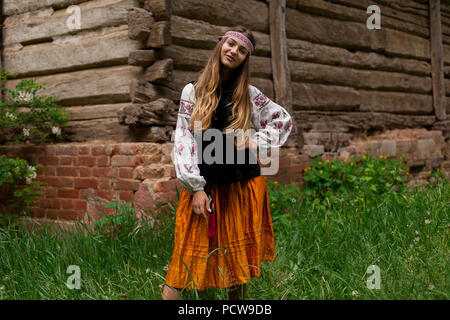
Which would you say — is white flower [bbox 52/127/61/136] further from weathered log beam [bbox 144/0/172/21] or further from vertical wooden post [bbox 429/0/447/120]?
vertical wooden post [bbox 429/0/447/120]

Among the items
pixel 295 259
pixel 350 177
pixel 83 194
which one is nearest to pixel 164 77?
pixel 83 194

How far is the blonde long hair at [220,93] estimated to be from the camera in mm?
2543

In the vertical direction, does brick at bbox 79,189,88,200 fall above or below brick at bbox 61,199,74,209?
above

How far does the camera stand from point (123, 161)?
4258 millimetres

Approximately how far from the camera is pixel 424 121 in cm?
764

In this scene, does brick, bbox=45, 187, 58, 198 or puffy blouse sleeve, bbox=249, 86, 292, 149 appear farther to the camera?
brick, bbox=45, 187, 58, 198

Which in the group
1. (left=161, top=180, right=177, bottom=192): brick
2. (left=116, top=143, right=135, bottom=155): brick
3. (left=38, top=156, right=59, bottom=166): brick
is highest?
(left=116, top=143, right=135, bottom=155): brick

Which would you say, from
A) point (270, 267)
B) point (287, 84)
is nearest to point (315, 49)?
point (287, 84)

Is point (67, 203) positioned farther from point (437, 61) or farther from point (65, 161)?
point (437, 61)

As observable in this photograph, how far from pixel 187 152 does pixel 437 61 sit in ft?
22.0

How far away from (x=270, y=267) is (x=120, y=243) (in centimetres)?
121

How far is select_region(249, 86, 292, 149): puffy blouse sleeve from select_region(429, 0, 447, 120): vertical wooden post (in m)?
6.00

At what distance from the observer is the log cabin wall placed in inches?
165

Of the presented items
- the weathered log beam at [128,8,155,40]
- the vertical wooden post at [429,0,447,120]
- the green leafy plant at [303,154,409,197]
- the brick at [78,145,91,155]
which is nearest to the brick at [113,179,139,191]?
A: the brick at [78,145,91,155]
